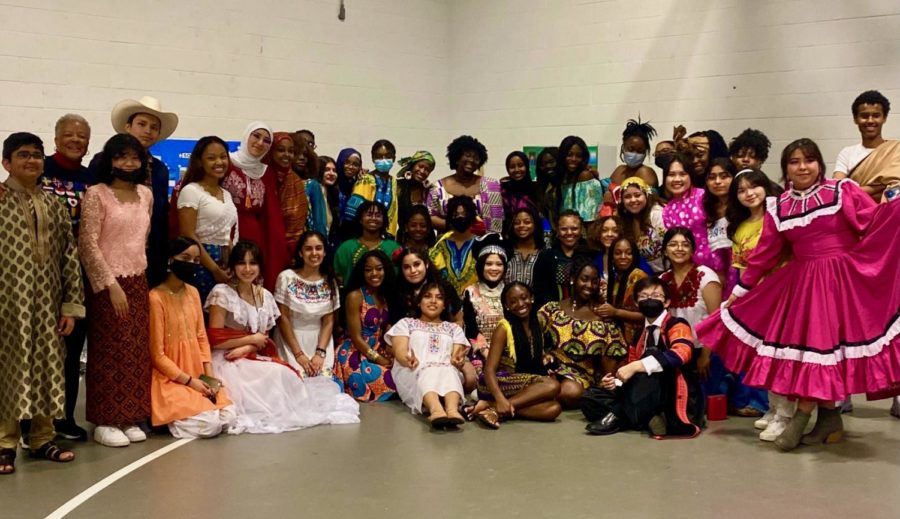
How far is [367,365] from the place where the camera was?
5.69 m

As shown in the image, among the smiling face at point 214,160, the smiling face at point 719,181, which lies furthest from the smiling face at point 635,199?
the smiling face at point 214,160

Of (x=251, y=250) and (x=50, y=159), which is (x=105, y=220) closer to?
(x=50, y=159)

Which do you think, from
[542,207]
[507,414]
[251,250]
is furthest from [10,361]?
[542,207]

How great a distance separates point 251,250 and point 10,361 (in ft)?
4.71

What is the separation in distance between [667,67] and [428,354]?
4023mm

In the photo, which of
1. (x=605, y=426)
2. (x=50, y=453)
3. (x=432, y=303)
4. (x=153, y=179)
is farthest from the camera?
(x=432, y=303)

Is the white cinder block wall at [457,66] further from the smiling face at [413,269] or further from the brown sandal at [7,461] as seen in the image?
the brown sandal at [7,461]

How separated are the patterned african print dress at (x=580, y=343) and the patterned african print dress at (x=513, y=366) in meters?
0.15

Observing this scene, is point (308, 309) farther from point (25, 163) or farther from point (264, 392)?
point (25, 163)

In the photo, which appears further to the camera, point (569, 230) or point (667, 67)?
point (667, 67)

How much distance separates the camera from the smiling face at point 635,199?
5840 mm

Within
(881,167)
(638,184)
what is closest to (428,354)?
(638,184)

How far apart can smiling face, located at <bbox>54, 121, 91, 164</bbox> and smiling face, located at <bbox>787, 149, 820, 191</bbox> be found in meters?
3.43

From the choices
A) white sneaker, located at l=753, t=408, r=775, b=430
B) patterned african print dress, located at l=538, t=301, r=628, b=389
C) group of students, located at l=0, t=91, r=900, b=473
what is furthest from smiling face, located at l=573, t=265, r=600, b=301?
white sneaker, located at l=753, t=408, r=775, b=430
